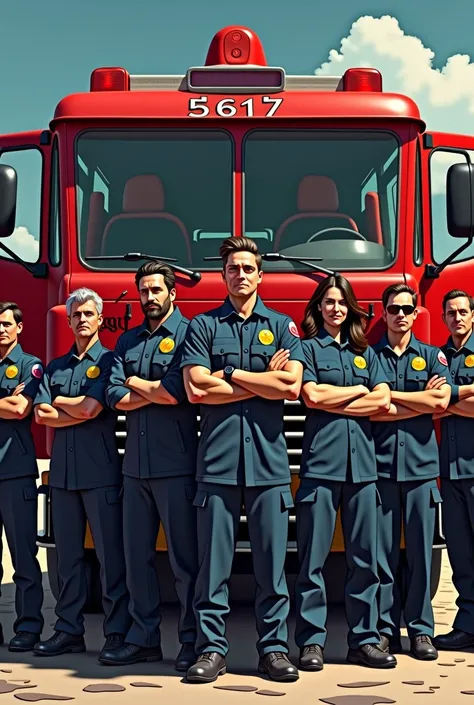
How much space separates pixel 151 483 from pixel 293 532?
913 mm

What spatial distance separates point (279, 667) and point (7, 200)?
2916 mm

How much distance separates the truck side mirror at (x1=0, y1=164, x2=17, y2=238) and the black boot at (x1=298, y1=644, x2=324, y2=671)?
2785 mm

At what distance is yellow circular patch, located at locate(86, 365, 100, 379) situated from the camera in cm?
557

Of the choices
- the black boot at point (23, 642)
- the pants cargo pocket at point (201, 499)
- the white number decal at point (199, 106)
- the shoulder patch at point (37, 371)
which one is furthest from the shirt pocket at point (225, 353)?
the black boot at point (23, 642)

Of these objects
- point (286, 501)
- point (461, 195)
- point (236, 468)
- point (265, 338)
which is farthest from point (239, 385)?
point (461, 195)

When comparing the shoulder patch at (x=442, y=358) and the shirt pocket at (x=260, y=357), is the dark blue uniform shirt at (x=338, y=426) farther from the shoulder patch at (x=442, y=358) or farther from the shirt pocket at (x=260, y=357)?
the shoulder patch at (x=442, y=358)

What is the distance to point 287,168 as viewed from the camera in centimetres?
621

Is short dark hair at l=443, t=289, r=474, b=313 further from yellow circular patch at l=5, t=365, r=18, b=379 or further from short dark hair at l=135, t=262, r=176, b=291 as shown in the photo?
yellow circular patch at l=5, t=365, r=18, b=379

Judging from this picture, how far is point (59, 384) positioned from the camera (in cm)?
561

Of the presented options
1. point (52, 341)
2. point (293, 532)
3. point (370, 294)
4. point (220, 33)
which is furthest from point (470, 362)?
point (220, 33)

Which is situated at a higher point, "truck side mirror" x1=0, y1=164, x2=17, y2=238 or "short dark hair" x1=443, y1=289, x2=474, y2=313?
"truck side mirror" x1=0, y1=164, x2=17, y2=238

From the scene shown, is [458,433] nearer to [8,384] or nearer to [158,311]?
[158,311]

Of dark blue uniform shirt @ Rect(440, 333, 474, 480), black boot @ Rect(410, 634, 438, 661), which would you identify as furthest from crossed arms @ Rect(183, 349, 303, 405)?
black boot @ Rect(410, 634, 438, 661)

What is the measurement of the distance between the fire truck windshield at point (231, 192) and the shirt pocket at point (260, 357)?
1.01 m
